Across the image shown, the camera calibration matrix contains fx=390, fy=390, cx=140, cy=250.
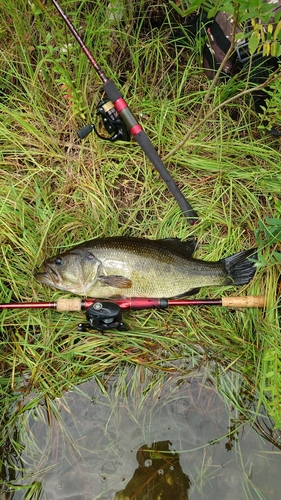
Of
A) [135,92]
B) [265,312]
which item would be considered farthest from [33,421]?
[135,92]

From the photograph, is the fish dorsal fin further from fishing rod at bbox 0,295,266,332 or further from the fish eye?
the fish eye

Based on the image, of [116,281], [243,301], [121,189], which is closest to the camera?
[116,281]

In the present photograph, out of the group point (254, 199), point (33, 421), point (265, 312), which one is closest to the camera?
point (33, 421)

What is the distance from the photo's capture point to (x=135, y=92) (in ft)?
12.3

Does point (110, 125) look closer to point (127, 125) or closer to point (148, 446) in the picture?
point (127, 125)

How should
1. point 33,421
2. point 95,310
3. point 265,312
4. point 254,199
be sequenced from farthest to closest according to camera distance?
point 254,199
point 265,312
point 33,421
point 95,310

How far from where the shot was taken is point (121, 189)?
3721 mm

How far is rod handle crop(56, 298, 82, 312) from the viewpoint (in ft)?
10.2

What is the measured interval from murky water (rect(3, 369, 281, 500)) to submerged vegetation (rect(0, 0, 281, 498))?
0.12 metres

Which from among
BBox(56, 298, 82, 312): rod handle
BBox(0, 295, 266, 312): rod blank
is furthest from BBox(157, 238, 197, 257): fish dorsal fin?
BBox(56, 298, 82, 312): rod handle

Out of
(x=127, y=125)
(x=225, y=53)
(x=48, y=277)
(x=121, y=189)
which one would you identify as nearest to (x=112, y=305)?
(x=48, y=277)

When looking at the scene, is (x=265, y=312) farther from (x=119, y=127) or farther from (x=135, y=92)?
(x=135, y=92)

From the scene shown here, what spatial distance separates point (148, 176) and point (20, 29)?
182 centimetres

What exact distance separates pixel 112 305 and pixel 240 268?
1165mm
